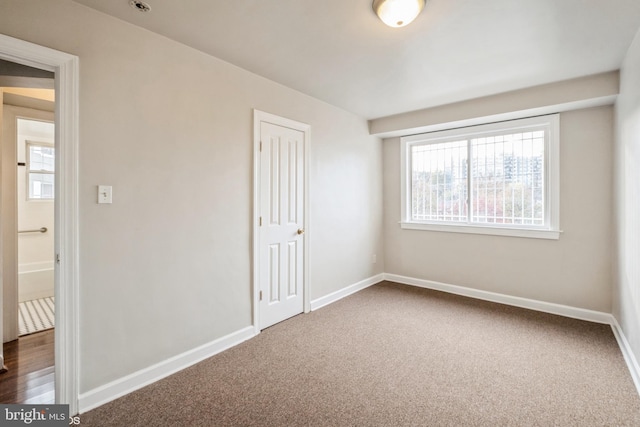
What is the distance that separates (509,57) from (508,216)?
6.64 ft

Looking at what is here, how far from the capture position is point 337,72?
2740 mm

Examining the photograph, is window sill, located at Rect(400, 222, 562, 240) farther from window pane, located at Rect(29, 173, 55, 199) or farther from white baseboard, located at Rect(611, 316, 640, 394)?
window pane, located at Rect(29, 173, 55, 199)

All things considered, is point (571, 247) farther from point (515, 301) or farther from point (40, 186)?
point (40, 186)

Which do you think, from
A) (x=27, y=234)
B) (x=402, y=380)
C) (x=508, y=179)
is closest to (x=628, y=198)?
(x=508, y=179)

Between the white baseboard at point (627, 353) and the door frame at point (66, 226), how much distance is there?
368 centimetres

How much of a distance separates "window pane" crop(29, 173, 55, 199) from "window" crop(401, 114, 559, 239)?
550 cm

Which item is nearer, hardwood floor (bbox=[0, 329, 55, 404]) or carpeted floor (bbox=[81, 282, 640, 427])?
carpeted floor (bbox=[81, 282, 640, 427])

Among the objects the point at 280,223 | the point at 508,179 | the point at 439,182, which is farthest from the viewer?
the point at 439,182

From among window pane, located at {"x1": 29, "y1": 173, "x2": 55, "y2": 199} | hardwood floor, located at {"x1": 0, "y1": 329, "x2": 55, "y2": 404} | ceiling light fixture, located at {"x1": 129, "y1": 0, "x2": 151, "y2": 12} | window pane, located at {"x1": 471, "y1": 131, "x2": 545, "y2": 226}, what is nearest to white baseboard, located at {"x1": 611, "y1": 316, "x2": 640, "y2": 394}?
window pane, located at {"x1": 471, "y1": 131, "x2": 545, "y2": 226}

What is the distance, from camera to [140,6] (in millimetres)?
1803

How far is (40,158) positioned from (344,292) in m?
4.96

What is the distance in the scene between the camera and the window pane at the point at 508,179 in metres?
3.50

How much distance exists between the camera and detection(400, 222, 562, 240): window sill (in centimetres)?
340

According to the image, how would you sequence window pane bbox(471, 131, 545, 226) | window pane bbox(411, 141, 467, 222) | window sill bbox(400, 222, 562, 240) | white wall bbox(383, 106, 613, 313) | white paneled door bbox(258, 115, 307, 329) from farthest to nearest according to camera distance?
window pane bbox(411, 141, 467, 222) → window pane bbox(471, 131, 545, 226) → window sill bbox(400, 222, 562, 240) → white wall bbox(383, 106, 613, 313) → white paneled door bbox(258, 115, 307, 329)
